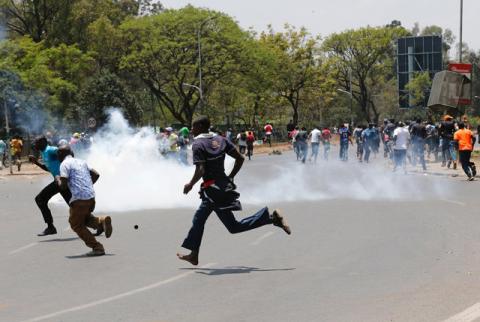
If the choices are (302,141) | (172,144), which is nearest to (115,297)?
(172,144)

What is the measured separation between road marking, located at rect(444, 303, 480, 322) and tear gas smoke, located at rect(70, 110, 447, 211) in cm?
1130

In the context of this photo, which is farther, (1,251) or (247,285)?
(1,251)

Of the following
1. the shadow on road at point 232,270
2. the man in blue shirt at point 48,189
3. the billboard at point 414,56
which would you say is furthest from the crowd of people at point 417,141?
the billboard at point 414,56

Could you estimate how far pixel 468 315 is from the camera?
6.61 m

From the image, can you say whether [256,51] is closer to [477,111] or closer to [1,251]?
[477,111]

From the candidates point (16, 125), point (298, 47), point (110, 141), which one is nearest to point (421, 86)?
point (298, 47)

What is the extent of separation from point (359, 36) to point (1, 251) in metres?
85.9

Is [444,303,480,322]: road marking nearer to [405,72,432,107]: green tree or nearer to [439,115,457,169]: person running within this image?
[439,115,457,169]: person running

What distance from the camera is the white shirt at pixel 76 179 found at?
11000 mm

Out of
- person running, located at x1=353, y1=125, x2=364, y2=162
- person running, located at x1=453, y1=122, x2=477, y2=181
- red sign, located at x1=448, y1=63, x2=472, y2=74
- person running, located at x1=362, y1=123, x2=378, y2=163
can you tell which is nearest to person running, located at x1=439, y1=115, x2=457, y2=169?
red sign, located at x1=448, y1=63, x2=472, y2=74

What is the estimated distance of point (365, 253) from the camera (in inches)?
406

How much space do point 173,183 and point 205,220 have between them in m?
12.0

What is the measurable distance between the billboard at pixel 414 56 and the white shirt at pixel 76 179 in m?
66.7

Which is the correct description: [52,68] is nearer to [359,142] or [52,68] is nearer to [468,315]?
[359,142]
